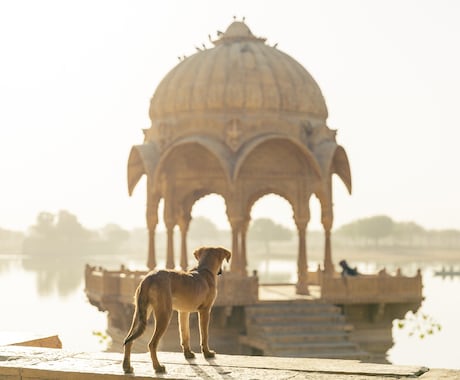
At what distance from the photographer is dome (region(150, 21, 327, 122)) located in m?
21.0

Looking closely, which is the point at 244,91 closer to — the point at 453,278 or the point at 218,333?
the point at 218,333

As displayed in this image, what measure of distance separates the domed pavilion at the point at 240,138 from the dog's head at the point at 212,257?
1146 centimetres

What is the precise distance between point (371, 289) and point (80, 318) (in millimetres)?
26213

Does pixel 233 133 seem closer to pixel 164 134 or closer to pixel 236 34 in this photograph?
pixel 164 134

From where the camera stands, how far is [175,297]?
812 centimetres

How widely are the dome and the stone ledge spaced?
1263cm

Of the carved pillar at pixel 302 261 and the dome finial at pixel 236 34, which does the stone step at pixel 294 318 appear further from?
the dome finial at pixel 236 34

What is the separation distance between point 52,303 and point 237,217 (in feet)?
111

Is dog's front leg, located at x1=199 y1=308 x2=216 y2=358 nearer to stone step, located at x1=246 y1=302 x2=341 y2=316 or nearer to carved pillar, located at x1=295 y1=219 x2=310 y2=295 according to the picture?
stone step, located at x1=246 y1=302 x2=341 y2=316

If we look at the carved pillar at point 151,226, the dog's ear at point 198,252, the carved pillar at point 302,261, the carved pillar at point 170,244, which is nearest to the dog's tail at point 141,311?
the dog's ear at point 198,252

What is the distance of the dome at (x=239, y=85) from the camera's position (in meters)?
21.0

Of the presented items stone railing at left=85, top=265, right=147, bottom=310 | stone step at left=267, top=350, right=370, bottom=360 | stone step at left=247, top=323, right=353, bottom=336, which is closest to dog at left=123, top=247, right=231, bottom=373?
stone step at left=267, top=350, right=370, bottom=360

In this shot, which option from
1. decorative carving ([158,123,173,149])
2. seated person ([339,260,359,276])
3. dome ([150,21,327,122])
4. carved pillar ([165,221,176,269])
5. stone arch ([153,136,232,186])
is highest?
dome ([150,21,327,122])

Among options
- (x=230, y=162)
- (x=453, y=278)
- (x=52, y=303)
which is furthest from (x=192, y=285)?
(x=453, y=278)
